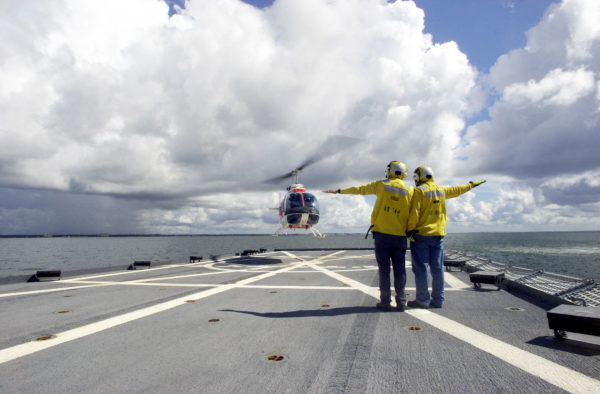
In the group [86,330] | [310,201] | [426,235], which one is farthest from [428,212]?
[310,201]

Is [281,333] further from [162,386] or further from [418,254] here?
[418,254]

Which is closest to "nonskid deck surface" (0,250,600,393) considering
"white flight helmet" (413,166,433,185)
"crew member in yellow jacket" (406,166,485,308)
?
"crew member in yellow jacket" (406,166,485,308)

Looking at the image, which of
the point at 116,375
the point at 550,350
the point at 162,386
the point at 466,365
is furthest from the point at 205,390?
the point at 550,350

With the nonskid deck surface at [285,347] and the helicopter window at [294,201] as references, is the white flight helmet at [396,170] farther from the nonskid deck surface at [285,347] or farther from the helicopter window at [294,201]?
the helicopter window at [294,201]

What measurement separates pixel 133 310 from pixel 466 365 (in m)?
4.93

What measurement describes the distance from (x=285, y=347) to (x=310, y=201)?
16516 mm

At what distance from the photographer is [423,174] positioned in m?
5.61

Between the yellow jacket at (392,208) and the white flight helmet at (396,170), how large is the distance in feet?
0.57

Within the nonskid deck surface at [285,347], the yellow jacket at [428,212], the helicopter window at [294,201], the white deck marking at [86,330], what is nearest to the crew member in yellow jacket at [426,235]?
the yellow jacket at [428,212]

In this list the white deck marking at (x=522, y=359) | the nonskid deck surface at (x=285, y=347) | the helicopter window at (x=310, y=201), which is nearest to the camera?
the white deck marking at (x=522, y=359)

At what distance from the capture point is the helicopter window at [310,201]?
64.5 feet

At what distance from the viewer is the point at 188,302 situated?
5.79 meters

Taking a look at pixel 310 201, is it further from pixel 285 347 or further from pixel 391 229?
pixel 285 347

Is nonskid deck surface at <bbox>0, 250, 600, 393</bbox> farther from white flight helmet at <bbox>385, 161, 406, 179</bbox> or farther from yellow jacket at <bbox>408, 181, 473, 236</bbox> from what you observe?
white flight helmet at <bbox>385, 161, 406, 179</bbox>
